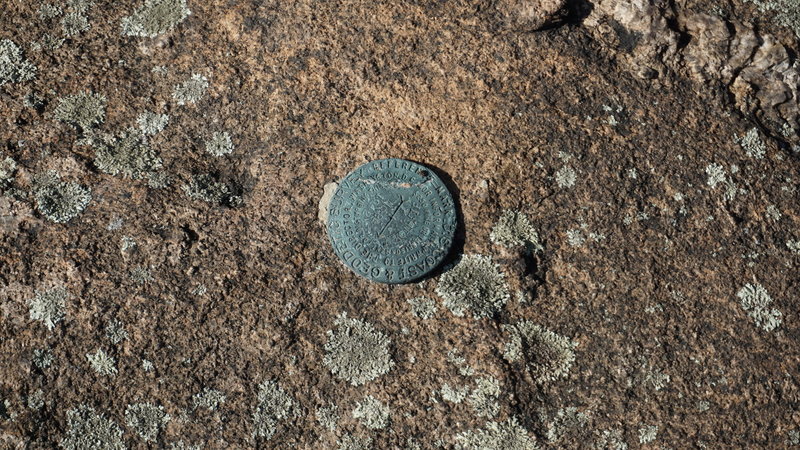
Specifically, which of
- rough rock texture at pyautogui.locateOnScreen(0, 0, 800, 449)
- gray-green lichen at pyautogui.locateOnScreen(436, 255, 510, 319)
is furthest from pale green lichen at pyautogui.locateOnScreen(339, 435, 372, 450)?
gray-green lichen at pyautogui.locateOnScreen(436, 255, 510, 319)

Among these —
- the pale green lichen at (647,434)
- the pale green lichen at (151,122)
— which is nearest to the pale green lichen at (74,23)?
the pale green lichen at (151,122)

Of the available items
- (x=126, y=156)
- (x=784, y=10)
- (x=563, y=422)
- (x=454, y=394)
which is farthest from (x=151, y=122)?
(x=784, y=10)

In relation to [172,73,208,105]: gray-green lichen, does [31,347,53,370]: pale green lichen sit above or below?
below

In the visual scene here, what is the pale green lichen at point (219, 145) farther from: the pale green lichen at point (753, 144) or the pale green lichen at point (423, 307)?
the pale green lichen at point (753, 144)

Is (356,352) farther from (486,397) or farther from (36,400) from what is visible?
(36,400)

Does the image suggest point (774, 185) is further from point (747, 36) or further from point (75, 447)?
point (75, 447)

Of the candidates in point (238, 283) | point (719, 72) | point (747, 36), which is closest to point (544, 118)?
point (719, 72)

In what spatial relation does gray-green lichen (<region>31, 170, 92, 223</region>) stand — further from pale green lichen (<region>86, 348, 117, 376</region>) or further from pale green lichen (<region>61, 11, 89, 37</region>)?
pale green lichen (<region>61, 11, 89, 37</region>)
